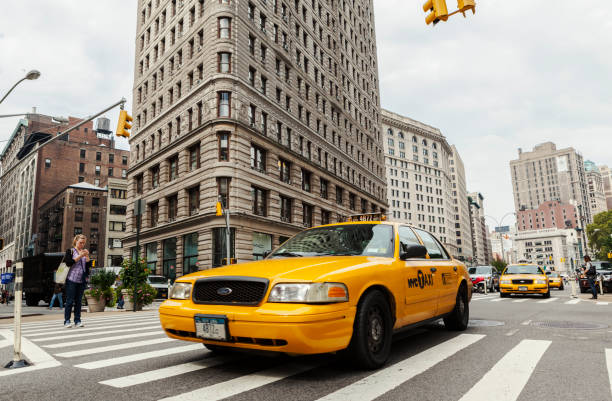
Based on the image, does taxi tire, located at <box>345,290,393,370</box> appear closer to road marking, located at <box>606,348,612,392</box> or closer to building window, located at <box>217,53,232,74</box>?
road marking, located at <box>606,348,612,392</box>

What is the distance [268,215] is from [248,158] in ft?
15.6

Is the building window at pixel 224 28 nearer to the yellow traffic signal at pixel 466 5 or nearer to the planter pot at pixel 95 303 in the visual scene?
the planter pot at pixel 95 303

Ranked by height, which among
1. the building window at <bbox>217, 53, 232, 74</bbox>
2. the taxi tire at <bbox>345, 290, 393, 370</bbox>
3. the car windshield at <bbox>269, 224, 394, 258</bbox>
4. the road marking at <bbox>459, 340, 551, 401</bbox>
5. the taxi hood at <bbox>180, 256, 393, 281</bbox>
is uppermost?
the building window at <bbox>217, 53, 232, 74</bbox>

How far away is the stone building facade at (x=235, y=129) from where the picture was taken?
30.4 metres

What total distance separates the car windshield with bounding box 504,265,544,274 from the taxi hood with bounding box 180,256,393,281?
51.3 feet

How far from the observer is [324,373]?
406 cm

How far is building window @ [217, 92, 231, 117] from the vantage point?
101 ft

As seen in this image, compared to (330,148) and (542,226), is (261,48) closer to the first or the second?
(330,148)

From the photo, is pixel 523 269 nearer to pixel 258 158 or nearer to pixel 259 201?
pixel 259 201

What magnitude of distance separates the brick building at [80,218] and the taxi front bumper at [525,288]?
65.9 meters

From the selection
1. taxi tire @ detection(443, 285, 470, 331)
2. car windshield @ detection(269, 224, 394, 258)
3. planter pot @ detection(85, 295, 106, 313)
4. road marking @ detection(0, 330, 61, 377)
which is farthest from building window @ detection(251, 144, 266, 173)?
car windshield @ detection(269, 224, 394, 258)

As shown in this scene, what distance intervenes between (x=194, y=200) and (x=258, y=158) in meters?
5.81

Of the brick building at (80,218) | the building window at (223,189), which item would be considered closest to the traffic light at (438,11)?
the building window at (223,189)

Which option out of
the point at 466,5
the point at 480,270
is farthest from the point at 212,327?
the point at 480,270
